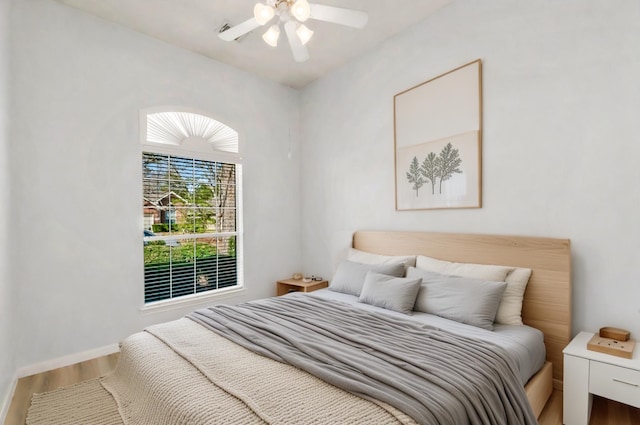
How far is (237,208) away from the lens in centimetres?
385

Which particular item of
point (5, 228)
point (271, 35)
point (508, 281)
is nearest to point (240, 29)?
point (271, 35)

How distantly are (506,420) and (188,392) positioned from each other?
1.41 m

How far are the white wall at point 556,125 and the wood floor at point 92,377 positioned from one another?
1.55 feet

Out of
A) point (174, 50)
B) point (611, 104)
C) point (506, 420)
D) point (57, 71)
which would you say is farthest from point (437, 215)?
point (57, 71)

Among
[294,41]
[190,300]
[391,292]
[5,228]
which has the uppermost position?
[294,41]

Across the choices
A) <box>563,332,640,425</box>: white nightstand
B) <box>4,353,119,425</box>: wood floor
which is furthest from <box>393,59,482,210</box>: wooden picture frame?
<box>4,353,119,425</box>: wood floor

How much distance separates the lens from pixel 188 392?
4.52ft

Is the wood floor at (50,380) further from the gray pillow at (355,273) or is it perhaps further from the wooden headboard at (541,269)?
the wooden headboard at (541,269)

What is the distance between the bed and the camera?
1237 millimetres

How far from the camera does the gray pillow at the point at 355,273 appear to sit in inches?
107

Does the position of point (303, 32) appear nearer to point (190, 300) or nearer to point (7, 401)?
point (190, 300)

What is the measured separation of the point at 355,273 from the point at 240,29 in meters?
2.12

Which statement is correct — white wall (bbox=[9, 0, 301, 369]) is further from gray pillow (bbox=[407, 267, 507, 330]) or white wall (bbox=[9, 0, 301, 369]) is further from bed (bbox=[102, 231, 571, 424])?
gray pillow (bbox=[407, 267, 507, 330])

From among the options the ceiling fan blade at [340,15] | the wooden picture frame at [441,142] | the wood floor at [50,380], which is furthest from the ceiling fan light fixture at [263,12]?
the wood floor at [50,380]
